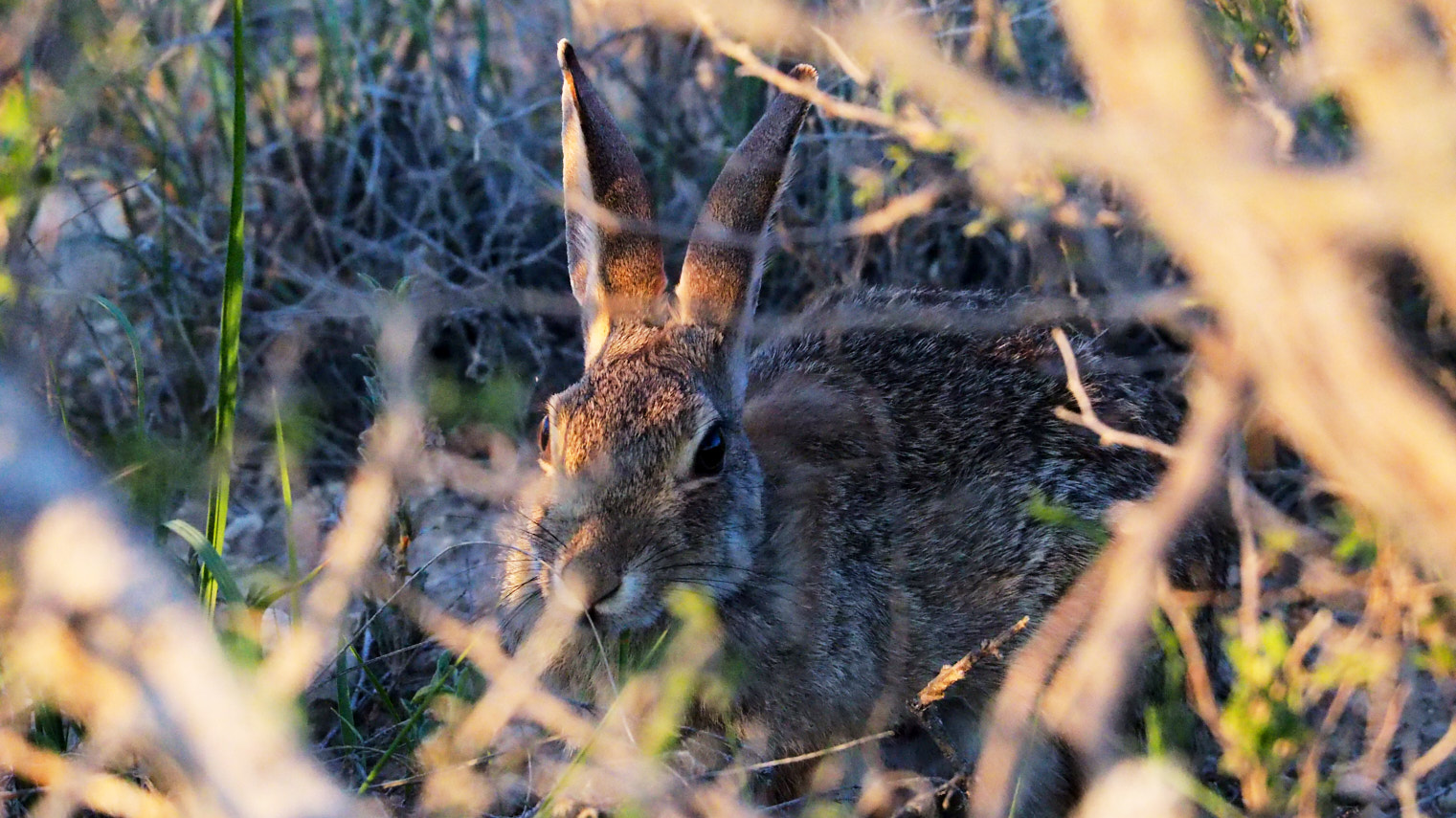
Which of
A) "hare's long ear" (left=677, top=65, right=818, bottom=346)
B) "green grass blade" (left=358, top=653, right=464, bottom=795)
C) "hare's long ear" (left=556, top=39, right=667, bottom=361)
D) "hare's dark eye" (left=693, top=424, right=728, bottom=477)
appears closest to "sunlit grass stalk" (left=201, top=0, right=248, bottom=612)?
"green grass blade" (left=358, top=653, right=464, bottom=795)

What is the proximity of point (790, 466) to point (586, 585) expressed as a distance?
1112mm

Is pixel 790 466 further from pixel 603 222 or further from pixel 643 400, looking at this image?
pixel 603 222

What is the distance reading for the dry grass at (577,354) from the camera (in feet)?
5.28

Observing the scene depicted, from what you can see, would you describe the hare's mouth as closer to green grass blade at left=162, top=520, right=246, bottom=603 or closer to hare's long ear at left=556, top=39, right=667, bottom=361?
green grass blade at left=162, top=520, right=246, bottom=603

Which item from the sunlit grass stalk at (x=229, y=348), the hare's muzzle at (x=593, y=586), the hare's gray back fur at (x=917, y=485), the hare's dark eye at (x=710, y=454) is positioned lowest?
the hare's gray back fur at (x=917, y=485)

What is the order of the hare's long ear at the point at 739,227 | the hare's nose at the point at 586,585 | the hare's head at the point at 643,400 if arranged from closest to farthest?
the hare's nose at the point at 586,585
the hare's head at the point at 643,400
the hare's long ear at the point at 739,227


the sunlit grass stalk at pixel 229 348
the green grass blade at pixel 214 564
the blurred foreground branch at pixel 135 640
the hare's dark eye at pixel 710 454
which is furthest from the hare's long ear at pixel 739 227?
the blurred foreground branch at pixel 135 640

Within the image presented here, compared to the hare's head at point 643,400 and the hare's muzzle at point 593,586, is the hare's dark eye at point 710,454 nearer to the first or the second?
the hare's head at point 643,400

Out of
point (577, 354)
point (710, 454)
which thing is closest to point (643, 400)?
point (710, 454)

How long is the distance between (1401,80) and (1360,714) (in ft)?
10.0

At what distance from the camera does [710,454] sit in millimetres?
3715

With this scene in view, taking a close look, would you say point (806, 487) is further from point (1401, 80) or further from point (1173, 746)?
point (1401, 80)

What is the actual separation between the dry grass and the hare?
0.19 metres

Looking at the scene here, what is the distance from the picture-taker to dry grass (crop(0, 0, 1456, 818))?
1610 millimetres
